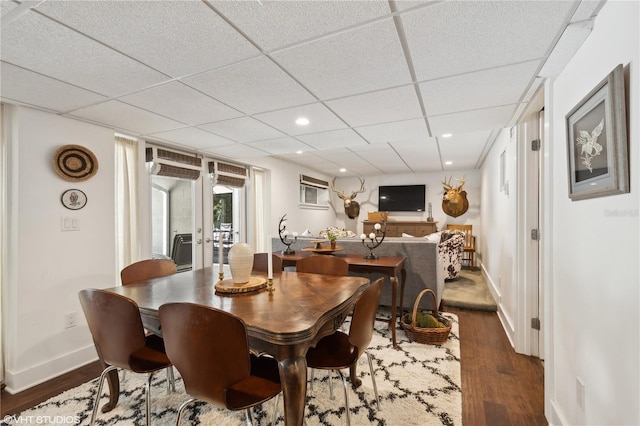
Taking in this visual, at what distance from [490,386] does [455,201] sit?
14.8 feet

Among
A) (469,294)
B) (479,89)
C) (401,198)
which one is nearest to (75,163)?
(479,89)

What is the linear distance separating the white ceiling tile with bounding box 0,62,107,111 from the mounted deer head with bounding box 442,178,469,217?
5.88m

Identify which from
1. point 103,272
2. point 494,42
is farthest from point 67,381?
point 494,42

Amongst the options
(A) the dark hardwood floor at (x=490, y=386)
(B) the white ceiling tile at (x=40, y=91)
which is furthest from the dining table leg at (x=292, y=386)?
(B) the white ceiling tile at (x=40, y=91)

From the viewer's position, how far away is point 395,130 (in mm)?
3002

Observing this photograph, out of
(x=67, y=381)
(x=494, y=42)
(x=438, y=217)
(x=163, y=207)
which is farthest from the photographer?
(x=438, y=217)

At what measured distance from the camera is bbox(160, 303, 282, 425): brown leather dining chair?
3.64 feet

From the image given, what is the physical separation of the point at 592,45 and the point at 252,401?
2.19m

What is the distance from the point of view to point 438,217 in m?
6.92

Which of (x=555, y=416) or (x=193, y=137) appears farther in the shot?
(x=193, y=137)

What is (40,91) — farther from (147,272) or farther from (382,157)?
(382,157)

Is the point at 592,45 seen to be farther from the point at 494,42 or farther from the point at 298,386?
the point at 298,386

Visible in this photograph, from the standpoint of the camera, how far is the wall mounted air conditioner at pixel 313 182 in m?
6.10

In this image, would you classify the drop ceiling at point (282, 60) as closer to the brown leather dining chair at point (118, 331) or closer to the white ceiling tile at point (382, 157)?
the brown leather dining chair at point (118, 331)
